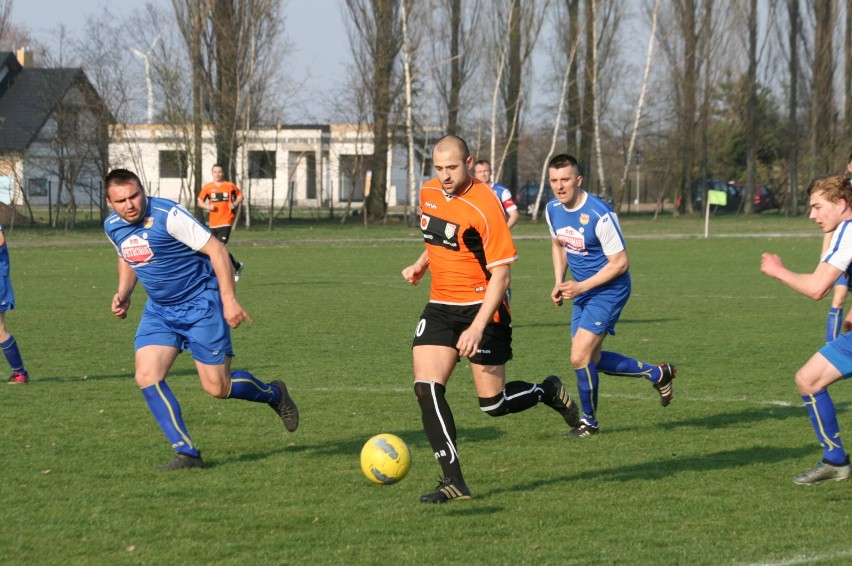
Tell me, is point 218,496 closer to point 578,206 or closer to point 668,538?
point 668,538

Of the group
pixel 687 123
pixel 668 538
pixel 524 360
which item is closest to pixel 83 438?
pixel 668 538

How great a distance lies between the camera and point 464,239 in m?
6.09

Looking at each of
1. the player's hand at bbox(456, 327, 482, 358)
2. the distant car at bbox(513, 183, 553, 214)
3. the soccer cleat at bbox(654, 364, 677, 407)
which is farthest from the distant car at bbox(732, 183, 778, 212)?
the player's hand at bbox(456, 327, 482, 358)

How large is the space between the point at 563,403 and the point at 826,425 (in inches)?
67.0

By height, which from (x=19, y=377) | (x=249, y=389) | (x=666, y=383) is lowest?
(x=19, y=377)

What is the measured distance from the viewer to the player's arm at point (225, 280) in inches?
255

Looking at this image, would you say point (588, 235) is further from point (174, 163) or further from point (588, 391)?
point (174, 163)

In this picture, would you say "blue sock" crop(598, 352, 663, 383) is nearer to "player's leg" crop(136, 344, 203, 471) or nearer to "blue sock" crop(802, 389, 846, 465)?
"blue sock" crop(802, 389, 846, 465)

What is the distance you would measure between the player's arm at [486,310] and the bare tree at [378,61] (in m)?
35.0

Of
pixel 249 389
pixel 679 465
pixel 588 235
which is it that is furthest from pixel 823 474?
pixel 249 389

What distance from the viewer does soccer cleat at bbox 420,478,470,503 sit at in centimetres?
591

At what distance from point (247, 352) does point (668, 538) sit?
746 cm

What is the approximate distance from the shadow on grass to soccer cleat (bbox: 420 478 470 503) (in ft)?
0.86

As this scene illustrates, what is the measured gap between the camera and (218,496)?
20.1ft
